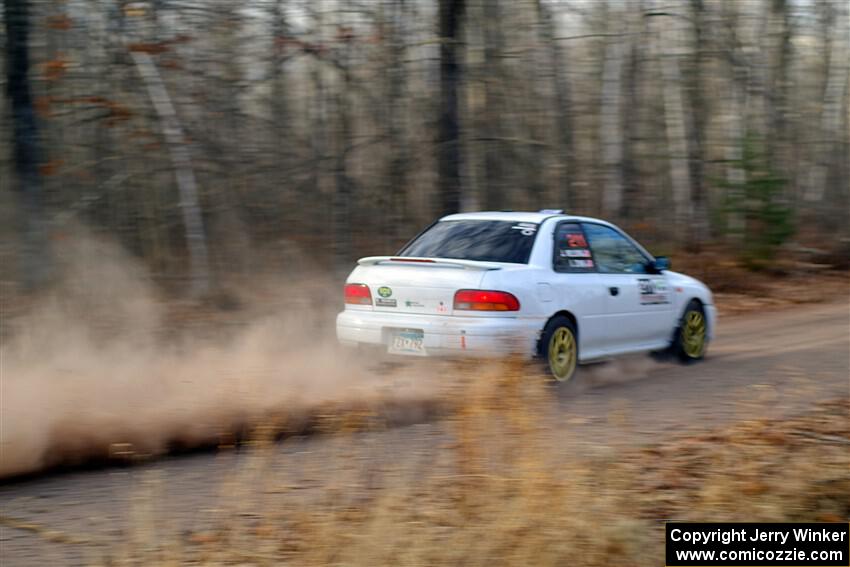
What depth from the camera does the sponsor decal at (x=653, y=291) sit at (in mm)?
9945

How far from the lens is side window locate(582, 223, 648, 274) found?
954 centimetres

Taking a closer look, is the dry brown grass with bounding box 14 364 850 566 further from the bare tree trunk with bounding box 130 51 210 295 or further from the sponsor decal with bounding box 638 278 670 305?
the bare tree trunk with bounding box 130 51 210 295

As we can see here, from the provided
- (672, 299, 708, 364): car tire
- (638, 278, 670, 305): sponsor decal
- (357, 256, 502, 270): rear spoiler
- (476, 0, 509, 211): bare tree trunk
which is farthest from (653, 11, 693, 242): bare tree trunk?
(357, 256, 502, 270): rear spoiler

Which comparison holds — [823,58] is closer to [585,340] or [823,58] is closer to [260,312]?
[260,312]

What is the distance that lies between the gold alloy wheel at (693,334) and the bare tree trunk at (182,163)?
7606 mm

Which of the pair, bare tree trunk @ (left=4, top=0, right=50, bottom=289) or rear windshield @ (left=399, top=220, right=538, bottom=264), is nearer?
rear windshield @ (left=399, top=220, right=538, bottom=264)

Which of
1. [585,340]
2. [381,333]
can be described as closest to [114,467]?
[381,333]

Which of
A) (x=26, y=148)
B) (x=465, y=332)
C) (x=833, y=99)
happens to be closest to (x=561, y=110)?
(x=833, y=99)

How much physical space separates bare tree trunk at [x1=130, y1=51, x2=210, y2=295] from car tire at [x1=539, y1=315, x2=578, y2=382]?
308 inches

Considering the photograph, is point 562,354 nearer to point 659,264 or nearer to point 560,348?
point 560,348

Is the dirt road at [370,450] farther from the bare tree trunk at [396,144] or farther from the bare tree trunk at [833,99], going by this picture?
the bare tree trunk at [833,99]

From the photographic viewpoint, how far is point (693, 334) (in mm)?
10875

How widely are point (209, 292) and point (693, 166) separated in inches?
497

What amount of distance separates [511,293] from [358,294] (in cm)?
146
